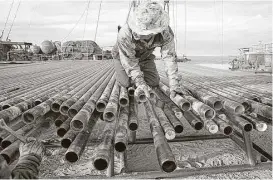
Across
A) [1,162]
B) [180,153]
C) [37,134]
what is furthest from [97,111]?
[180,153]

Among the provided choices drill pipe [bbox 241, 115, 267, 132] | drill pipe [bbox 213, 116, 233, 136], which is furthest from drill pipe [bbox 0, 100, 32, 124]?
drill pipe [bbox 241, 115, 267, 132]

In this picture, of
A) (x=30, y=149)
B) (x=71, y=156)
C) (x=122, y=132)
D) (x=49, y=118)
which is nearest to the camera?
(x=30, y=149)

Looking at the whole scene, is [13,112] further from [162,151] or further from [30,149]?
[162,151]

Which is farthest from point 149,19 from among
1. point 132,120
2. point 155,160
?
point 155,160

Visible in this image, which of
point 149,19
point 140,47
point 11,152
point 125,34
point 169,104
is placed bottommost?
point 11,152

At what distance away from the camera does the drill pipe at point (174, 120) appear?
8.79ft

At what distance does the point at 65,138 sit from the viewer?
243 centimetres

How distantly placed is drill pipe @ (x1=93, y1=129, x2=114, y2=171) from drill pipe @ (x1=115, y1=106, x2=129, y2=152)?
0.28 ft

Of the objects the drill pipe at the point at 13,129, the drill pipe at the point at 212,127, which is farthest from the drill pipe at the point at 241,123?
the drill pipe at the point at 13,129

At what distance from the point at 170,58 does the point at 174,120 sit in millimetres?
1086

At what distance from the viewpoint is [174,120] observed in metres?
2.82

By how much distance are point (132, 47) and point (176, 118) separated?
116 centimetres

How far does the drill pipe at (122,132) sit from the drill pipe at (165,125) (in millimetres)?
363

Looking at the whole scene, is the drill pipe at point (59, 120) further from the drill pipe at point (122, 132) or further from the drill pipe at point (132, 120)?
the drill pipe at point (132, 120)
